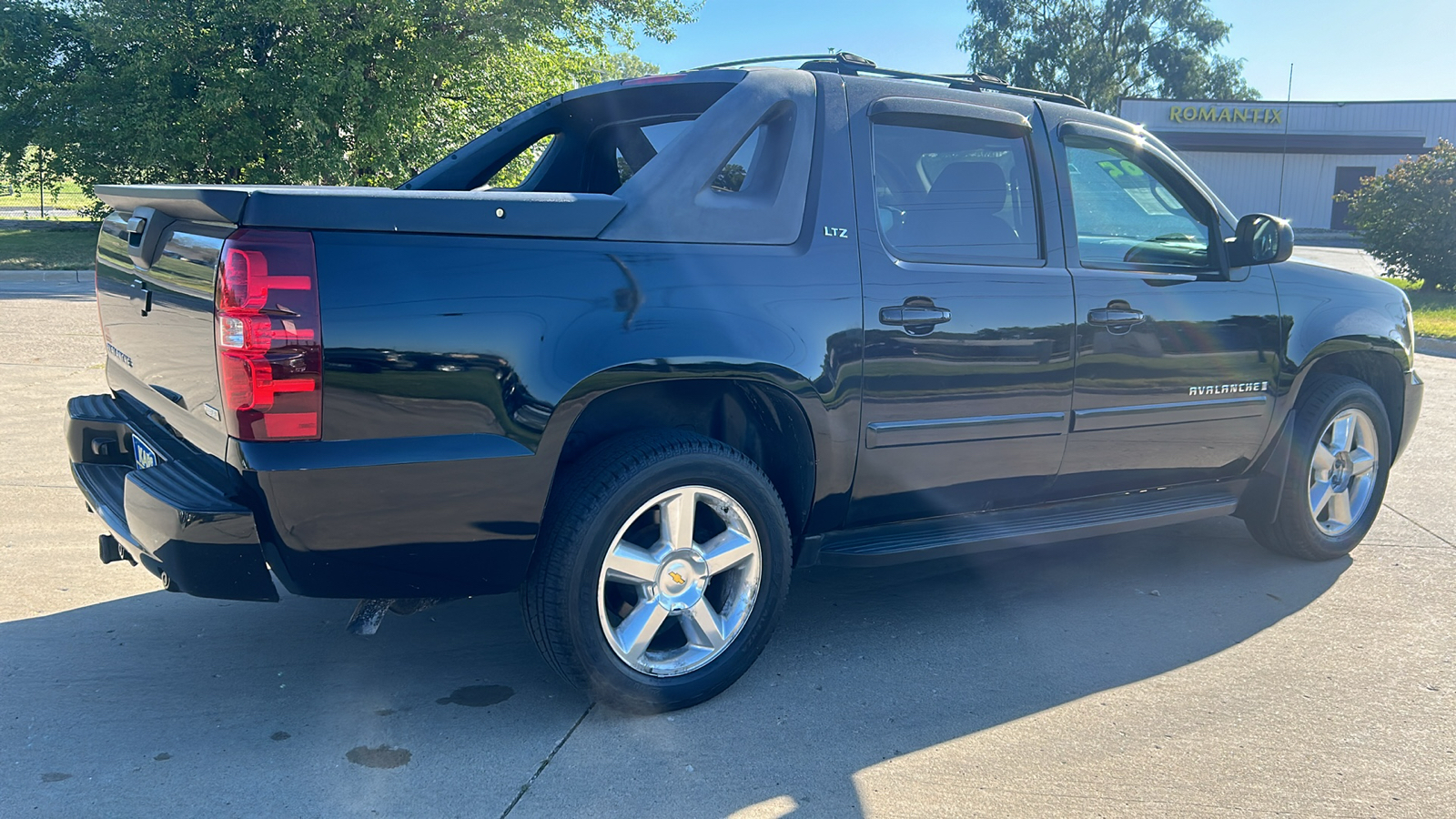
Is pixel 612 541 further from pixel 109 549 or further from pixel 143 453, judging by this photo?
pixel 109 549

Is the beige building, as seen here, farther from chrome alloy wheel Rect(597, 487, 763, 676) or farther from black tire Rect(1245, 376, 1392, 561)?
chrome alloy wheel Rect(597, 487, 763, 676)

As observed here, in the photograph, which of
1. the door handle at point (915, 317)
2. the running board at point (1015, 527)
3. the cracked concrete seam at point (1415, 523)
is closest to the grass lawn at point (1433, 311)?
the cracked concrete seam at point (1415, 523)

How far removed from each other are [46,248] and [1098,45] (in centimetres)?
4727

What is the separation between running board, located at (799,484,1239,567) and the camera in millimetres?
3631

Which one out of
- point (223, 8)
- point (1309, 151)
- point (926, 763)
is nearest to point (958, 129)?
point (926, 763)

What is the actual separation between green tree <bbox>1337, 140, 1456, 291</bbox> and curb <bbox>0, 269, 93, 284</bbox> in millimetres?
22593

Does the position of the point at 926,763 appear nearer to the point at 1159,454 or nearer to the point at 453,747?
the point at 453,747

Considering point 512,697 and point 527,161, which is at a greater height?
point 527,161

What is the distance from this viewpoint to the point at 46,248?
22.3 m

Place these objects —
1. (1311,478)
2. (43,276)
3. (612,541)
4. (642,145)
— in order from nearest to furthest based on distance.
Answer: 1. (612,541)
2. (642,145)
3. (1311,478)
4. (43,276)

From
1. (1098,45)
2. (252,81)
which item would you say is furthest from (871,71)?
(1098,45)

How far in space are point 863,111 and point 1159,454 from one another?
1755 millimetres

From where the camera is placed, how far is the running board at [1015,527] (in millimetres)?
3631

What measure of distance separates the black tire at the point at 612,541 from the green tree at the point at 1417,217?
846 inches
